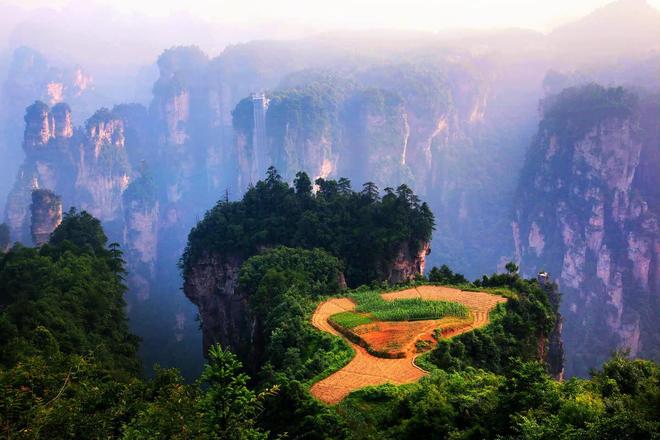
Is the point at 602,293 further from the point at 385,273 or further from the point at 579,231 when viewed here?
the point at 385,273

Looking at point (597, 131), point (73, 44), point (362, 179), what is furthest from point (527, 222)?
point (73, 44)

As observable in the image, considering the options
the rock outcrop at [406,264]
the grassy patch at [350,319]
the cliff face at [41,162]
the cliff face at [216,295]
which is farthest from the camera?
the cliff face at [41,162]

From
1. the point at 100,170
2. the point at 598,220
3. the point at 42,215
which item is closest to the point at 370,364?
the point at 42,215

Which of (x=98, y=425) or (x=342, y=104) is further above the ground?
(x=342, y=104)

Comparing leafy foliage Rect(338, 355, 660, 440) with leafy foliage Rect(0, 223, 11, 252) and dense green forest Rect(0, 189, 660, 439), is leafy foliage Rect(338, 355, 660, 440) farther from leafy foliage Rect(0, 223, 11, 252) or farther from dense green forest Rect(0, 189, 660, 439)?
leafy foliage Rect(0, 223, 11, 252)

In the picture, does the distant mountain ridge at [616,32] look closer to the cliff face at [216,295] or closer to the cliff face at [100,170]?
the cliff face at [216,295]

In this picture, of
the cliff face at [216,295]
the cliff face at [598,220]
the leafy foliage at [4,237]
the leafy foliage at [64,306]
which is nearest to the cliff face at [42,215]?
the leafy foliage at [4,237]
